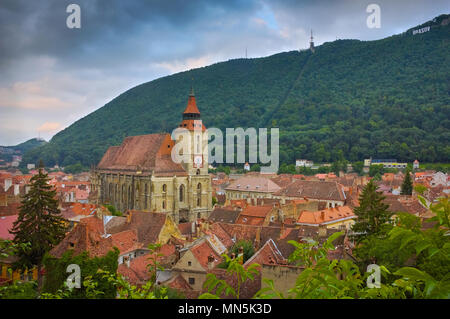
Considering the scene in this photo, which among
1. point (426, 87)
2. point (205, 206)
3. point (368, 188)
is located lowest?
point (205, 206)

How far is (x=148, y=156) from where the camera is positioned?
62.0 metres

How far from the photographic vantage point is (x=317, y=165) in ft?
483

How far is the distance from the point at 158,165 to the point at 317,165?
320ft

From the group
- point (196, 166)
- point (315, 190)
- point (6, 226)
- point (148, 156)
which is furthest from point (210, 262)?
point (315, 190)

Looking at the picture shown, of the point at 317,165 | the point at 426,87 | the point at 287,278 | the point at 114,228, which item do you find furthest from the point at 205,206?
the point at 426,87

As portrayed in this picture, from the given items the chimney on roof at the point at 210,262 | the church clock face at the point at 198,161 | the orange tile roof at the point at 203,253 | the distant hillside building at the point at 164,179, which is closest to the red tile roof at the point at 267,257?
the chimney on roof at the point at 210,262

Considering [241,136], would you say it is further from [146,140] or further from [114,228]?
[114,228]

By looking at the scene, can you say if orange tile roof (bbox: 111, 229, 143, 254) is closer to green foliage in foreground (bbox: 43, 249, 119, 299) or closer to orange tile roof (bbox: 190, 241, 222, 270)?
orange tile roof (bbox: 190, 241, 222, 270)

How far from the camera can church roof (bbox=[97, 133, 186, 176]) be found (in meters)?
60.1

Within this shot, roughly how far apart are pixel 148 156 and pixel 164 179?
5483 millimetres

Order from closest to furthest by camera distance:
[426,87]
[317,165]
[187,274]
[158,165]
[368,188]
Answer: [187,274], [368,188], [158,165], [317,165], [426,87]

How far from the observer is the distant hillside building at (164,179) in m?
58.5

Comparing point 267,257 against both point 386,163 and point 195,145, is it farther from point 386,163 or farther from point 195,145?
point 386,163

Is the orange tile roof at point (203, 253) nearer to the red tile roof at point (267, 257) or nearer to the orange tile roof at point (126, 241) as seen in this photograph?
the red tile roof at point (267, 257)
